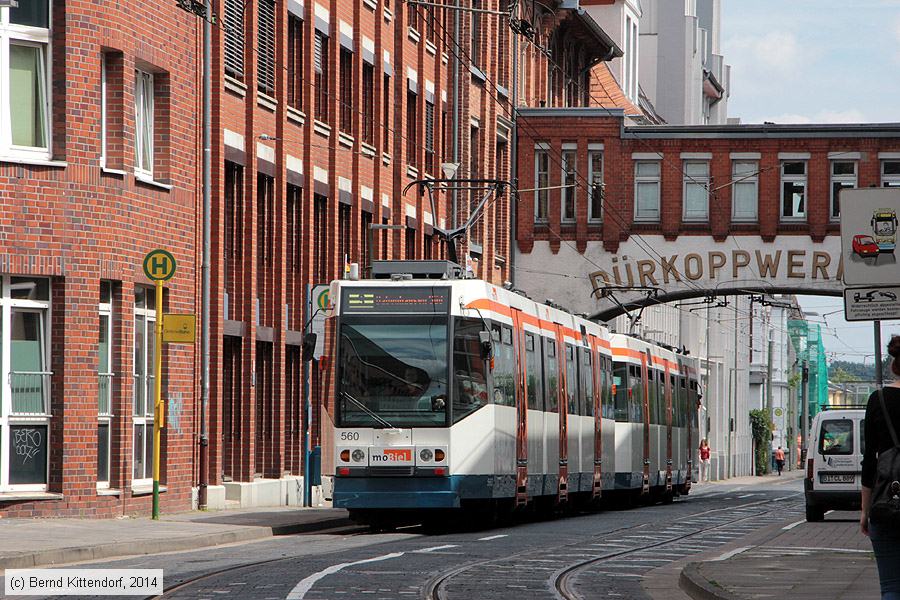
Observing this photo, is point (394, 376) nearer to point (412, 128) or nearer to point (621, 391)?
point (621, 391)

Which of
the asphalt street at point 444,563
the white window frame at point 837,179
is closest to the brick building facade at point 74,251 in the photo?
the asphalt street at point 444,563

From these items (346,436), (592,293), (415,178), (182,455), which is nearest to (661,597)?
(346,436)

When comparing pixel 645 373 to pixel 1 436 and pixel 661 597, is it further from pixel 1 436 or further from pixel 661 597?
pixel 661 597

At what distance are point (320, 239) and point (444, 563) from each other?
19728 millimetres

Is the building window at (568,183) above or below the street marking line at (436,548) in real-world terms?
above

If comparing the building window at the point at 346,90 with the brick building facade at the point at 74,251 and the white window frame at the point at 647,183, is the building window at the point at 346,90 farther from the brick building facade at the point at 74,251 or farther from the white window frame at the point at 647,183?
the white window frame at the point at 647,183

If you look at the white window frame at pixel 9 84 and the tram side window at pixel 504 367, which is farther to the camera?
the tram side window at pixel 504 367

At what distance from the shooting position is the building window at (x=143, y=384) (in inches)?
1061

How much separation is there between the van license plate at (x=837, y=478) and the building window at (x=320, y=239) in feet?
37.1

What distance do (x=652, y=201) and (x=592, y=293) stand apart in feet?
10.5

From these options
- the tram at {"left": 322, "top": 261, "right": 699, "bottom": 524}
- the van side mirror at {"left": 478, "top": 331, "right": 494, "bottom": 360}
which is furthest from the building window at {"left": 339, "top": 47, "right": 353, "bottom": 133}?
the van side mirror at {"left": 478, "top": 331, "right": 494, "bottom": 360}

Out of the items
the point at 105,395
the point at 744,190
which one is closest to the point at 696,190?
the point at 744,190

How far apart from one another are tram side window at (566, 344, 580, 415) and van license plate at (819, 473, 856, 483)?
4130 mm

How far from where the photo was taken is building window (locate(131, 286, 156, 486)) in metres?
27.0
